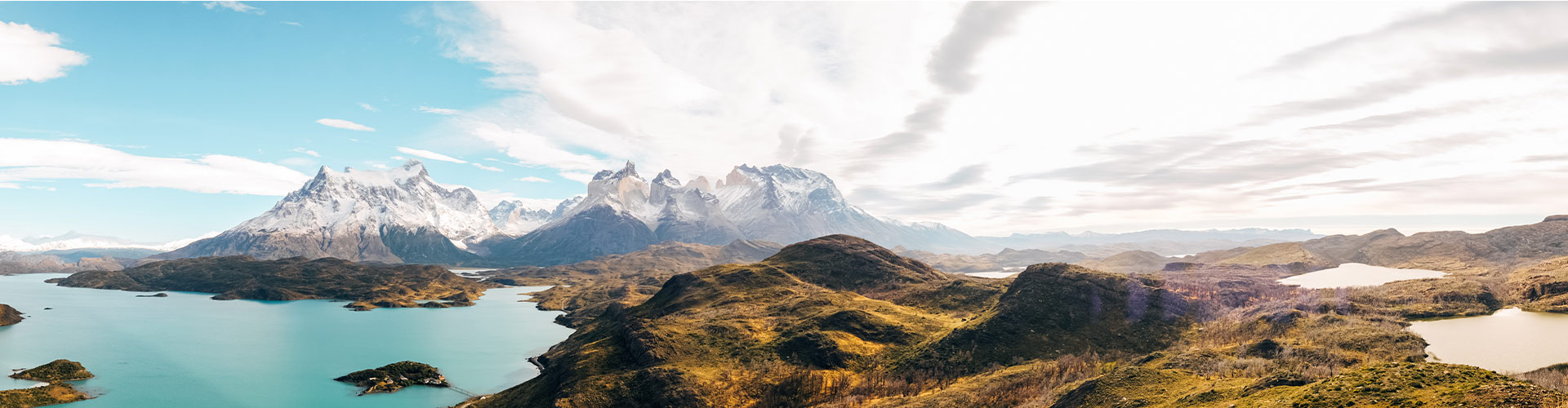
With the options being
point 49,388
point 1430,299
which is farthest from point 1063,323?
point 49,388

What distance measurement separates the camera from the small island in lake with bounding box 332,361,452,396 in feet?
575

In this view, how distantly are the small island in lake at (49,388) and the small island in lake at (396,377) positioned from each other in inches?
2140

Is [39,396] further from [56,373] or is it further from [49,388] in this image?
[56,373]

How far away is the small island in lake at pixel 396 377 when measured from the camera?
A: 575 feet

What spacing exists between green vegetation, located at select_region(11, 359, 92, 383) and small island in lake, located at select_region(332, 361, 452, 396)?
6325 cm

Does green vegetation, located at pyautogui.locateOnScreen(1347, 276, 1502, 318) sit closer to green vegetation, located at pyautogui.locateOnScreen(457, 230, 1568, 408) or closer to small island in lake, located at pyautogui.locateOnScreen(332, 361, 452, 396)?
green vegetation, located at pyautogui.locateOnScreen(457, 230, 1568, 408)

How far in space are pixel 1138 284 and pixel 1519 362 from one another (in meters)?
93.4

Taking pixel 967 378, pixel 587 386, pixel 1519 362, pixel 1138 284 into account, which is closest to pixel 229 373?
pixel 587 386

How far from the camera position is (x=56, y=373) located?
17000 centimetres

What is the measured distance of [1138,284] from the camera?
606 feet

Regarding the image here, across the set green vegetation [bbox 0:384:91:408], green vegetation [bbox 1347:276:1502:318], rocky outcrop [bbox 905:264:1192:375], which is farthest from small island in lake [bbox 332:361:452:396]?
green vegetation [bbox 1347:276:1502:318]

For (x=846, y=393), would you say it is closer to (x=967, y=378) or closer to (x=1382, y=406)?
(x=967, y=378)

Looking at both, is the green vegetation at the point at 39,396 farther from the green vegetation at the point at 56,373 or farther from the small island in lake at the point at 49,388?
the green vegetation at the point at 56,373

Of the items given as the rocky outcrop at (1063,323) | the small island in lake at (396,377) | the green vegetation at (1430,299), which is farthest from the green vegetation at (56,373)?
the green vegetation at (1430,299)
